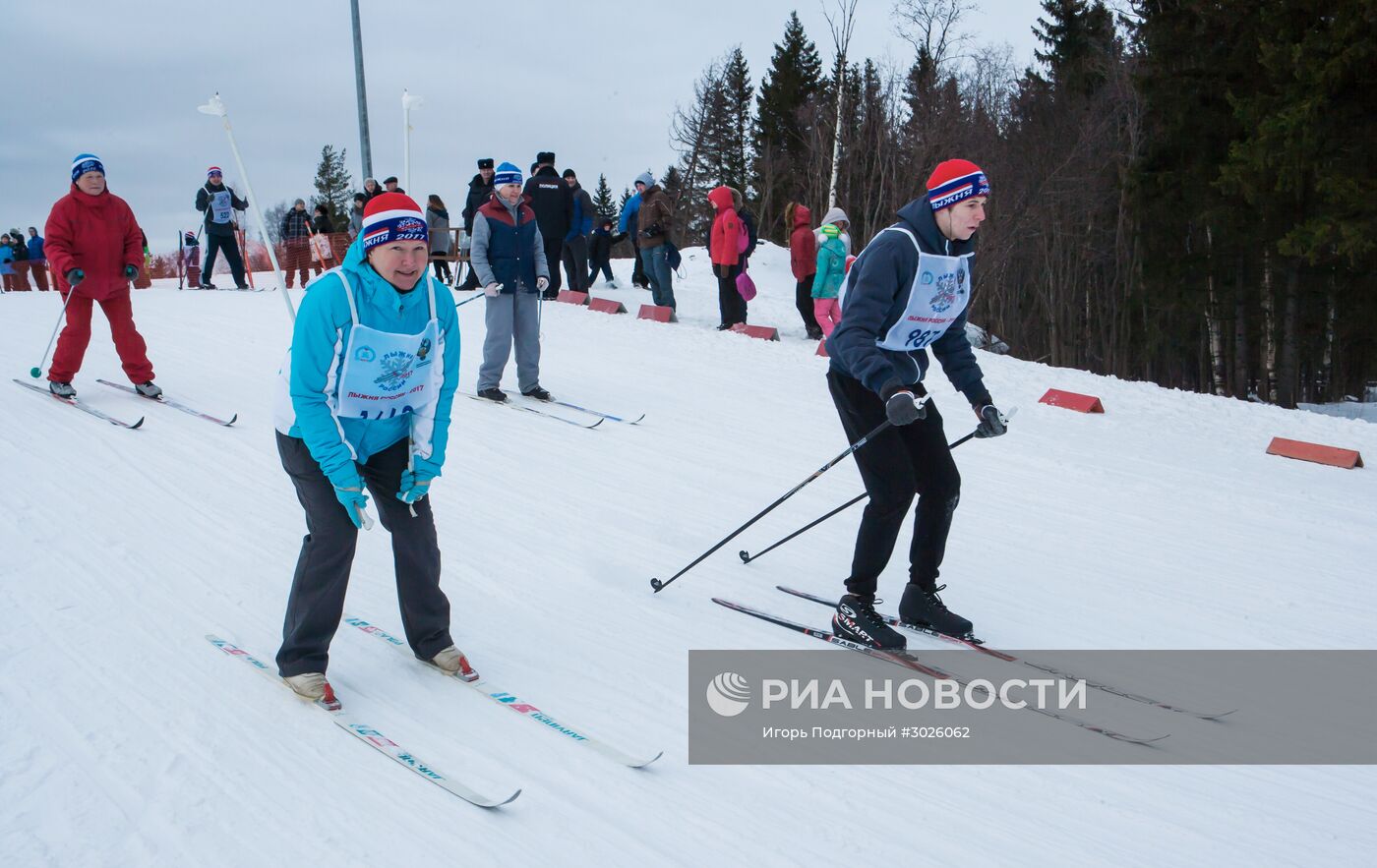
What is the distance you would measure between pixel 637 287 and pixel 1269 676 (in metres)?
13.3

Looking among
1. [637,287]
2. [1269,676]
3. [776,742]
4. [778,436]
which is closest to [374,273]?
[776,742]

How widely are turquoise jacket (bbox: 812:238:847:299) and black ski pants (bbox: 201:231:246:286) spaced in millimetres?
9422

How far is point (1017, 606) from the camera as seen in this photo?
4.61m

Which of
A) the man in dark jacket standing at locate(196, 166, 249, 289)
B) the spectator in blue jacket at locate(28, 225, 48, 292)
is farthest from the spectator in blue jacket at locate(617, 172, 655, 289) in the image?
the spectator in blue jacket at locate(28, 225, 48, 292)

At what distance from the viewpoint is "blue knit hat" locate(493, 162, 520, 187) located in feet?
26.0

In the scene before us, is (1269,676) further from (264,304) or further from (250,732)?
(264,304)

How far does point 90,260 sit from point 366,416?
513 centimetres

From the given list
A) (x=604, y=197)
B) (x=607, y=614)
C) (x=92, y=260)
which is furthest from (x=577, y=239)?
(x=604, y=197)

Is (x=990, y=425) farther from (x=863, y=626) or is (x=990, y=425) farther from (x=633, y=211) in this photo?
(x=633, y=211)

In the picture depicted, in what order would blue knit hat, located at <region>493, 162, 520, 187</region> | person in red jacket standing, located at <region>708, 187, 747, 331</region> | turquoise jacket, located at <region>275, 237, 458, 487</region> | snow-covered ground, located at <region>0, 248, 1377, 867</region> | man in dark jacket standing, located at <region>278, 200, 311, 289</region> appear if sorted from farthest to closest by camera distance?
man in dark jacket standing, located at <region>278, 200, 311, 289</region> → person in red jacket standing, located at <region>708, 187, 747, 331</region> → blue knit hat, located at <region>493, 162, 520, 187</region> → turquoise jacket, located at <region>275, 237, 458, 487</region> → snow-covered ground, located at <region>0, 248, 1377, 867</region>

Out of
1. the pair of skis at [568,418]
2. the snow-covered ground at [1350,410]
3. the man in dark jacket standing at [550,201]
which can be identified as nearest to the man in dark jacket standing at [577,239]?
the man in dark jacket standing at [550,201]

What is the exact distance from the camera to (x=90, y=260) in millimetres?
7012

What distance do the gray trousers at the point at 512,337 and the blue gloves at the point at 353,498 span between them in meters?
4.91

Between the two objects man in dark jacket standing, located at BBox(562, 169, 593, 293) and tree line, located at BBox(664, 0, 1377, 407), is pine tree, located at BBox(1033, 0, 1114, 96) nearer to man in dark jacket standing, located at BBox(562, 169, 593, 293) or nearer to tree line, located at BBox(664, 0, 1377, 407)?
tree line, located at BBox(664, 0, 1377, 407)
